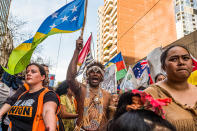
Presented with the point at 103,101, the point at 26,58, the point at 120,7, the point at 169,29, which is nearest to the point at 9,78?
the point at 26,58

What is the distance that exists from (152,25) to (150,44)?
6.63 ft

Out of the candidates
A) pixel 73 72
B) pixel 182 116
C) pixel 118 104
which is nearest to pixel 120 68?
pixel 73 72

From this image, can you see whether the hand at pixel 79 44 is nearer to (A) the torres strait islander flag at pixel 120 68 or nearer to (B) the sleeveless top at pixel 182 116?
(B) the sleeveless top at pixel 182 116

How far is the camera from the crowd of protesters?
0.97 m

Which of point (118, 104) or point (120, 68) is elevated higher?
point (120, 68)

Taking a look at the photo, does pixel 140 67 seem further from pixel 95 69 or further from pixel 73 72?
pixel 73 72

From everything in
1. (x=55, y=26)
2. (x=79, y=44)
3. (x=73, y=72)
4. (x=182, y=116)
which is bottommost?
(x=182, y=116)

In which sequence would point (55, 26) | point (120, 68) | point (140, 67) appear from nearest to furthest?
1. point (55, 26)
2. point (140, 67)
3. point (120, 68)

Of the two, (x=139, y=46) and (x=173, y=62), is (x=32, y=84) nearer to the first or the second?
(x=173, y=62)

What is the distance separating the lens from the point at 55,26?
3.76 m

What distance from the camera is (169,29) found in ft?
46.2

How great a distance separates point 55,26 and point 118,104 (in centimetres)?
298

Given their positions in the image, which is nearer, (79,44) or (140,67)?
(79,44)

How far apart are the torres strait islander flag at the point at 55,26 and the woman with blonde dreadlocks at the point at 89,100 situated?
1027 mm
